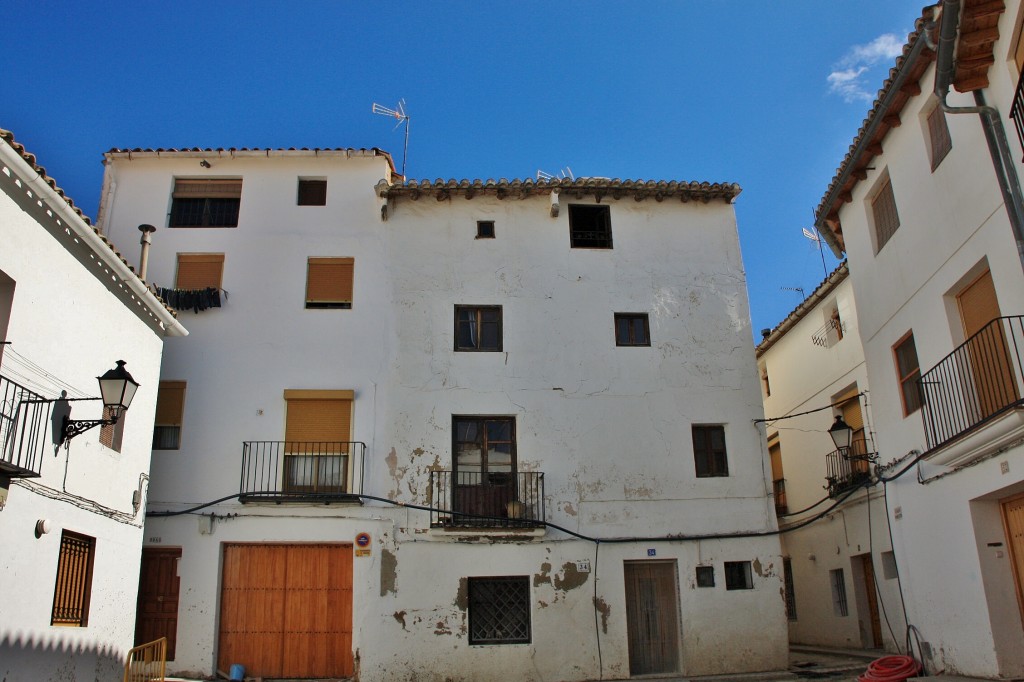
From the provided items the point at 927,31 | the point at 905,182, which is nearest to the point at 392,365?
the point at 905,182

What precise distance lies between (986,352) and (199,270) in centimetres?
1256

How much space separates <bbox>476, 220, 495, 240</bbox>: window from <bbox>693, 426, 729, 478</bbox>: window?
5.14 meters

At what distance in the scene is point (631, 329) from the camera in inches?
615

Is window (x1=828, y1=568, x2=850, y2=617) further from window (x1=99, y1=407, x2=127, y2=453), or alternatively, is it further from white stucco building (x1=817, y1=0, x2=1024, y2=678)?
window (x1=99, y1=407, x2=127, y2=453)

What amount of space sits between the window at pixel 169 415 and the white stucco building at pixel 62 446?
1.69 meters

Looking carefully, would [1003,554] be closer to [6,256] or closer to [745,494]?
[745,494]

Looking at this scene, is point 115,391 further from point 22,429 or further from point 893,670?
point 893,670

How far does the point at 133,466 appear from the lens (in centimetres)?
1222

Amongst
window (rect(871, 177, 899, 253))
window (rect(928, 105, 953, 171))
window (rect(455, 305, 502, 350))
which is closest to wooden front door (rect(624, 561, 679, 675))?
window (rect(455, 305, 502, 350))

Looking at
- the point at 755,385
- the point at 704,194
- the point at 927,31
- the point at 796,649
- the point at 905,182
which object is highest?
the point at 704,194

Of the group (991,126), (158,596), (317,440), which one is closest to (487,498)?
(317,440)

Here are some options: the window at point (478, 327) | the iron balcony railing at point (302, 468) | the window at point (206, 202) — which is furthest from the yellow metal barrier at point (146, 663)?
the window at point (206, 202)

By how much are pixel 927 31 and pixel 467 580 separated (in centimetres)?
1001

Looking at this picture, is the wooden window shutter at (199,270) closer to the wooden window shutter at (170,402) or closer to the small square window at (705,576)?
the wooden window shutter at (170,402)
